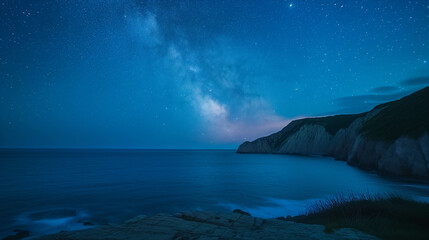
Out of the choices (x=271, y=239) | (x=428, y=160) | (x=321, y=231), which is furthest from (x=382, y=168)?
(x=271, y=239)

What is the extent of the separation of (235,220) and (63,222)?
13.5 m

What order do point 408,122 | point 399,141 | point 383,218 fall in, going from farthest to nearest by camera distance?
point 408,122, point 399,141, point 383,218

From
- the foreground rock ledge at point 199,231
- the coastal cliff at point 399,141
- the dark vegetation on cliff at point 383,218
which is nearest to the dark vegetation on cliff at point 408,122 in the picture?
the coastal cliff at point 399,141

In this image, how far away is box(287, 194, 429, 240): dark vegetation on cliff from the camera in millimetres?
6598

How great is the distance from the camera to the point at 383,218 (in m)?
8.46

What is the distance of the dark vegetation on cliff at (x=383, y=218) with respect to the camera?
6598 mm

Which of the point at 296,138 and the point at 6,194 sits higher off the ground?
the point at 296,138

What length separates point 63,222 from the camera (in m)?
13.9

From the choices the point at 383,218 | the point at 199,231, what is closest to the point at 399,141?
the point at 383,218

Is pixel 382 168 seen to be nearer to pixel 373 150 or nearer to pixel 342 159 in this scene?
pixel 373 150

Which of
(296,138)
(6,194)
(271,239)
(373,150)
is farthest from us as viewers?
(296,138)

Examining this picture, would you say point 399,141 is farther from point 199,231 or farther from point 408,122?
point 199,231

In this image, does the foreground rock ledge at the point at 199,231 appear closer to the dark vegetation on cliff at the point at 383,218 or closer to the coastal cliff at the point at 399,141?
the dark vegetation on cliff at the point at 383,218

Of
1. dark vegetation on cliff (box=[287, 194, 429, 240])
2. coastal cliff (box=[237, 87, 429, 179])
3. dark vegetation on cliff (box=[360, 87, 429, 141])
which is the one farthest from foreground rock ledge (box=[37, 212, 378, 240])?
dark vegetation on cliff (box=[360, 87, 429, 141])
